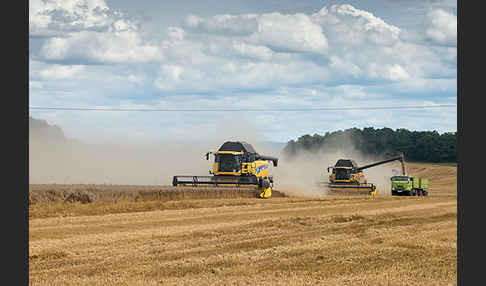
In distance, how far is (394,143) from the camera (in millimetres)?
130500

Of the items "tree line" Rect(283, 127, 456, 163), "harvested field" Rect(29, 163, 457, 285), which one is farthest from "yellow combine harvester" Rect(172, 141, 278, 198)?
"tree line" Rect(283, 127, 456, 163)

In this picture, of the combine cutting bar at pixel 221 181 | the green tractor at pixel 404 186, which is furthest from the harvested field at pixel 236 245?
the green tractor at pixel 404 186

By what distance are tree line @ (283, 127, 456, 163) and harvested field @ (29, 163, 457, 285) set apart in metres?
89.2

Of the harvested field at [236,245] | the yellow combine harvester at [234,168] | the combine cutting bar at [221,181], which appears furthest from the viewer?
the yellow combine harvester at [234,168]

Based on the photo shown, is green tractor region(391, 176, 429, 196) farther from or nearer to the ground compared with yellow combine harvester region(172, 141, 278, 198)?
nearer to the ground

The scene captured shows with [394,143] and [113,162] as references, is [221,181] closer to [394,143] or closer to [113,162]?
[113,162]

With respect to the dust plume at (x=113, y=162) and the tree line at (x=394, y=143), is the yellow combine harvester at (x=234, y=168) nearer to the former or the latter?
the dust plume at (x=113, y=162)

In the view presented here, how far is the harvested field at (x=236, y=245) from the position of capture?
53.4ft

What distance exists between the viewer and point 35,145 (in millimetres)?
81500

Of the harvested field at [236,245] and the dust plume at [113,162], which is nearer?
the harvested field at [236,245]

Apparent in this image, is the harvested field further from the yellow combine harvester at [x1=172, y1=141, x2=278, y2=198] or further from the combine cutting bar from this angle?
the yellow combine harvester at [x1=172, y1=141, x2=278, y2=198]

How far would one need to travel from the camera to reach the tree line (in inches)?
4850

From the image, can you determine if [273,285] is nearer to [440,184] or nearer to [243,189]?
[243,189]

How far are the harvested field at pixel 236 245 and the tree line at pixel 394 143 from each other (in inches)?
3513
